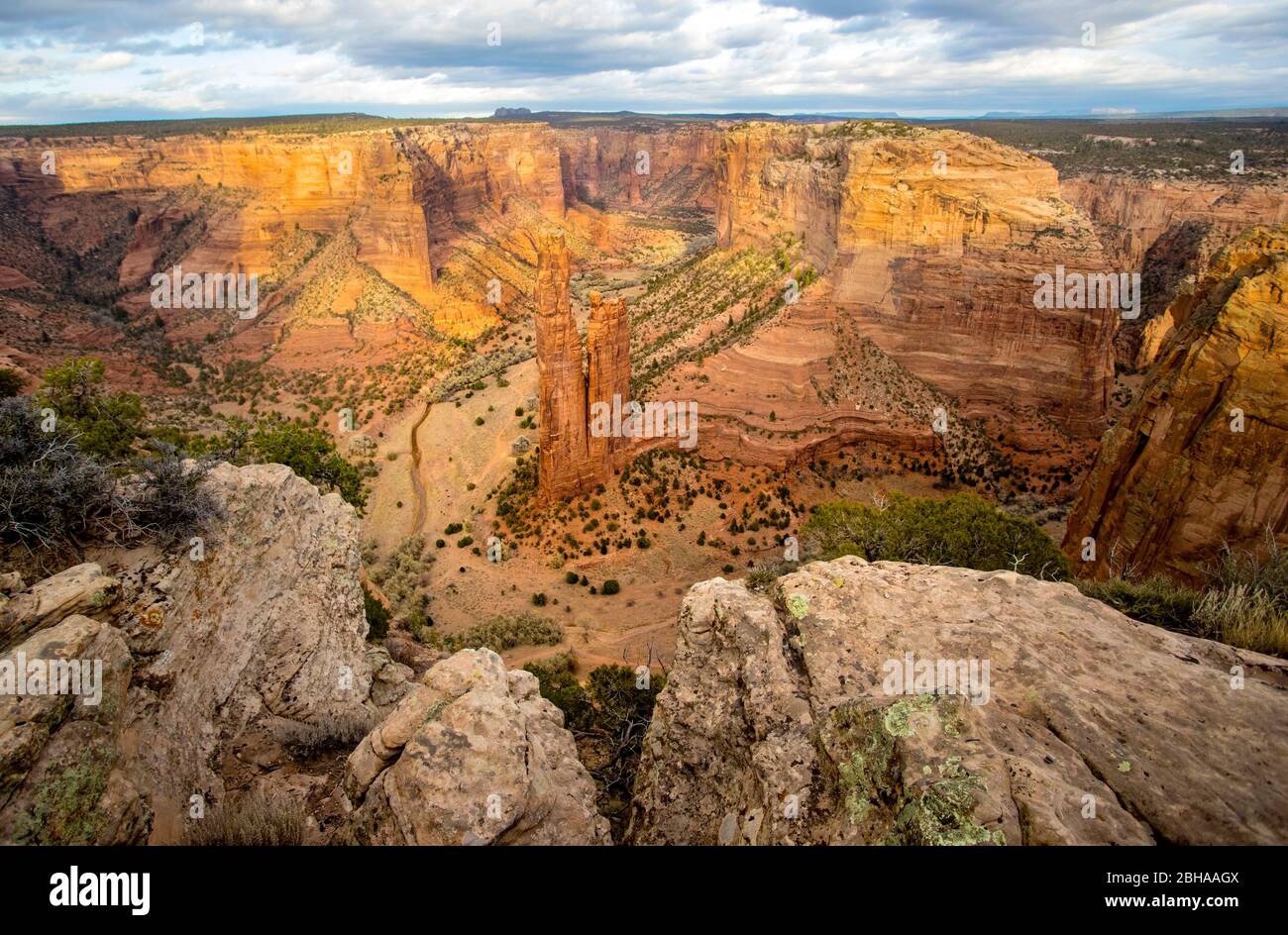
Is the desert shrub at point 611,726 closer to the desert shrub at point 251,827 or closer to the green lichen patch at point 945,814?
the desert shrub at point 251,827

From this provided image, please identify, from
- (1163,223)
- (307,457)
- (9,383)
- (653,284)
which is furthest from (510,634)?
(1163,223)

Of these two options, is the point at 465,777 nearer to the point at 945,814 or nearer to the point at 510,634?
the point at 945,814

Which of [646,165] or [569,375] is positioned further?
[646,165]

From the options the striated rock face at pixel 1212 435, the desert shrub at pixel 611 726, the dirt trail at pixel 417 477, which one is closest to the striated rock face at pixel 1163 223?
the striated rock face at pixel 1212 435

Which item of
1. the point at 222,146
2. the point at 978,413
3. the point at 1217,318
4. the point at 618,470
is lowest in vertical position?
the point at 618,470

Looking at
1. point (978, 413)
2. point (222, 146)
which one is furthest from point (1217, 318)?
point (222, 146)

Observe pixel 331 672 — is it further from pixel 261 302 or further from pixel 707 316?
pixel 261 302
